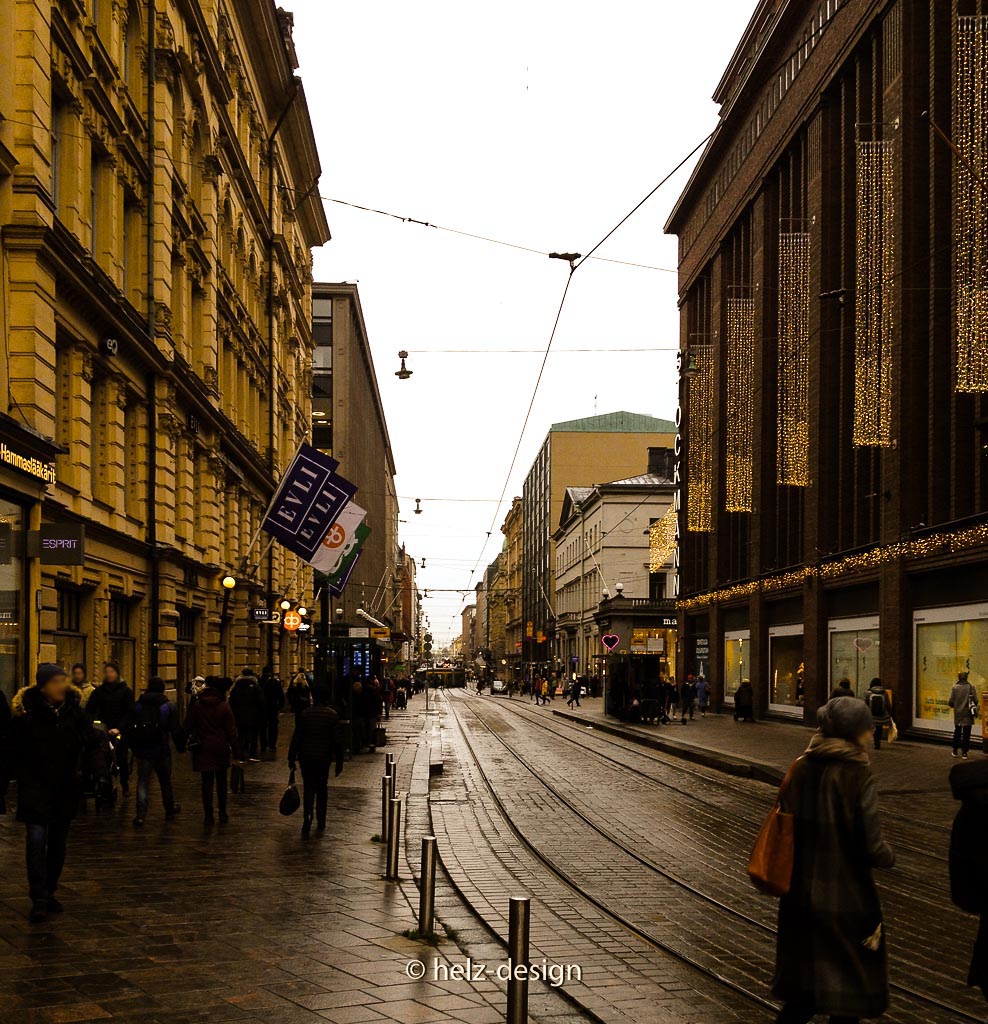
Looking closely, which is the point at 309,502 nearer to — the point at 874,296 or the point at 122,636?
the point at 122,636

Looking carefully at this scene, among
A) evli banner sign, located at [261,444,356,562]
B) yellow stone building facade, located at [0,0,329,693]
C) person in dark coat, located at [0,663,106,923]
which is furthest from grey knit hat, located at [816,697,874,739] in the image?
evli banner sign, located at [261,444,356,562]

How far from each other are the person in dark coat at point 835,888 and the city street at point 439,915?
1895mm

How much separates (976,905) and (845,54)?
3424 cm

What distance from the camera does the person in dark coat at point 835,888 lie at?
5.16 metres

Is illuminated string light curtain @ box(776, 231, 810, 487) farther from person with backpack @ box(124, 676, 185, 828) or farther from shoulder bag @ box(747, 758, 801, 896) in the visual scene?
shoulder bag @ box(747, 758, 801, 896)

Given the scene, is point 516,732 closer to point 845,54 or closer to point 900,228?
point 900,228

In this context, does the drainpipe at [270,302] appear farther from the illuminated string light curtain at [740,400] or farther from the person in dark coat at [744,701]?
the person in dark coat at [744,701]

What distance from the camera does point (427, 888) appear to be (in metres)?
8.68

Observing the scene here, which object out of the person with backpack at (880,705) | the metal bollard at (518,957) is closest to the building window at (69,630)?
the person with backpack at (880,705)

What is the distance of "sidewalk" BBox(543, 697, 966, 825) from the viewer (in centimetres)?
1905

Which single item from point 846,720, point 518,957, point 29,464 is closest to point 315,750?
point 29,464

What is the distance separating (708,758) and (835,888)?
21.6 metres

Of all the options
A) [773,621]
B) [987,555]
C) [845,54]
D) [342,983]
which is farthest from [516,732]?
[342,983]

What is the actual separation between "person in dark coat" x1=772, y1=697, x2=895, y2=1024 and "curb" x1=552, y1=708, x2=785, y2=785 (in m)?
16.2
